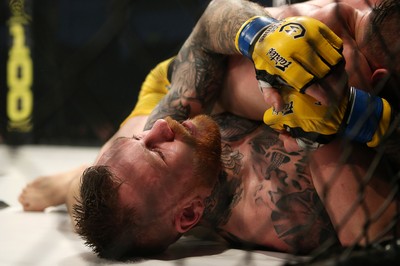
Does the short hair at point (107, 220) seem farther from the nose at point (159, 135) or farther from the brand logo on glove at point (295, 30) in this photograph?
the brand logo on glove at point (295, 30)

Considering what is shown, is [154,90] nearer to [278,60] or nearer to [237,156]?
[237,156]

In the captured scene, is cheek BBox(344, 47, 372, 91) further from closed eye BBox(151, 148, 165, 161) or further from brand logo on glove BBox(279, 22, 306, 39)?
closed eye BBox(151, 148, 165, 161)

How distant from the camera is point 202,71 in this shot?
1.46 m

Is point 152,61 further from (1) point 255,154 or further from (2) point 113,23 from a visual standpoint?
(2) point 113,23

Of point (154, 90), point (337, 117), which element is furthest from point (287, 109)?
point (154, 90)

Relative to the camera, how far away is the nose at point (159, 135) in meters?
1.20

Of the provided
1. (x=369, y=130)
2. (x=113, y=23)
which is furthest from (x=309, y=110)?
(x=113, y=23)

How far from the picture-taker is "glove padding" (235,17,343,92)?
999mm

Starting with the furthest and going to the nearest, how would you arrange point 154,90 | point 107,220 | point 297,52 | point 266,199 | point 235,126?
point 154,90
point 235,126
point 266,199
point 107,220
point 297,52

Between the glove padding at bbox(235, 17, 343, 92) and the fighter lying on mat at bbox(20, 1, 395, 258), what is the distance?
0.45 feet

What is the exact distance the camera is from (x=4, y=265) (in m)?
1.07

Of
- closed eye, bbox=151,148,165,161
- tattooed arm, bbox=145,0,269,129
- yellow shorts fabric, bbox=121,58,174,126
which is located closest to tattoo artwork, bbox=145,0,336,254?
tattooed arm, bbox=145,0,269,129

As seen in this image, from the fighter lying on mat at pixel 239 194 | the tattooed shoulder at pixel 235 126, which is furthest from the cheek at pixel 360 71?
the tattooed shoulder at pixel 235 126

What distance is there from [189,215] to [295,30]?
1.38ft
